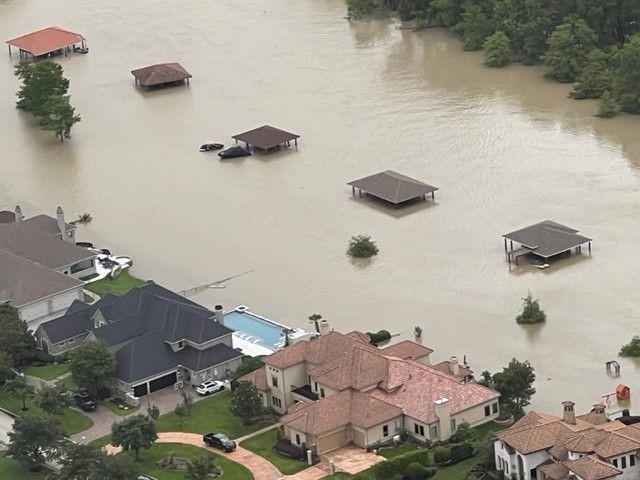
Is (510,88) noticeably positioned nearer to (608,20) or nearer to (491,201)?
(608,20)

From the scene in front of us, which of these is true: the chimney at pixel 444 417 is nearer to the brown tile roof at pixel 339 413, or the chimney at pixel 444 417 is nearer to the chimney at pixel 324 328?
the brown tile roof at pixel 339 413

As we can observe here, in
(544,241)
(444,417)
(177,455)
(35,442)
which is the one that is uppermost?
(35,442)

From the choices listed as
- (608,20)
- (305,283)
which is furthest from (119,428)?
(608,20)

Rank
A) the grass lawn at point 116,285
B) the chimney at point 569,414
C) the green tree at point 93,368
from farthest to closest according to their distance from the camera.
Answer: the grass lawn at point 116,285, the green tree at point 93,368, the chimney at point 569,414

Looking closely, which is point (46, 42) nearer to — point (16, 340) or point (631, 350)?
point (16, 340)

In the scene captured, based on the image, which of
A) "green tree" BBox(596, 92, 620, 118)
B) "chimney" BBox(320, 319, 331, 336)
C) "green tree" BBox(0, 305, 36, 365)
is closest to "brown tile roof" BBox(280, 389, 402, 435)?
"chimney" BBox(320, 319, 331, 336)

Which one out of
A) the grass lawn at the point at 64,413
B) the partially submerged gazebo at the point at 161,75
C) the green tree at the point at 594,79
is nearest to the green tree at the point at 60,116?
the partially submerged gazebo at the point at 161,75

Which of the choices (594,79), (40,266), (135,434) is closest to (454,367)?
(135,434)
